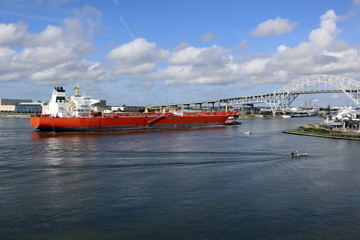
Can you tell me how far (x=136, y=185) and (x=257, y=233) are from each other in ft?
25.9

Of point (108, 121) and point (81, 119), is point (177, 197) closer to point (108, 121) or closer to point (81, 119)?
point (81, 119)

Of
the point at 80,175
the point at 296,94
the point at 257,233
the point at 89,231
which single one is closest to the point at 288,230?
the point at 257,233

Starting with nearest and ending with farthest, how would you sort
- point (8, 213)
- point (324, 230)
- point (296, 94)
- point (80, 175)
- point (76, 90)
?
point (324, 230)
point (8, 213)
point (80, 175)
point (76, 90)
point (296, 94)

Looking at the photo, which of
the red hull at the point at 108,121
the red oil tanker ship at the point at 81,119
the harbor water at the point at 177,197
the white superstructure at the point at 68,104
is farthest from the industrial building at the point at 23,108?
the harbor water at the point at 177,197

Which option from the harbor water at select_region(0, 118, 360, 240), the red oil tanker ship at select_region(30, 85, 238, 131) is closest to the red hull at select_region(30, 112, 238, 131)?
the red oil tanker ship at select_region(30, 85, 238, 131)

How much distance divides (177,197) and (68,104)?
4419 cm

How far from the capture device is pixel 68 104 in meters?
53.8

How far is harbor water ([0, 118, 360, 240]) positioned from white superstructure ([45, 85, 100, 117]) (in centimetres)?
2721

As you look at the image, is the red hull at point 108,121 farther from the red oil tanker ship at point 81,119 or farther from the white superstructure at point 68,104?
the white superstructure at point 68,104

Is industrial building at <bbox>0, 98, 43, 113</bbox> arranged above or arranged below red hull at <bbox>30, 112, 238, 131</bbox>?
above

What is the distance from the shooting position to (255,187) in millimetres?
16844

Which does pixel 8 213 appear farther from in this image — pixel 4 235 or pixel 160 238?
pixel 160 238

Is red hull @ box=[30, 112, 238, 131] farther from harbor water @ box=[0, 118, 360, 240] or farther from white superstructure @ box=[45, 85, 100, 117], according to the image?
harbor water @ box=[0, 118, 360, 240]

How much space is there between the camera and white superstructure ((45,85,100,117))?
52397mm
